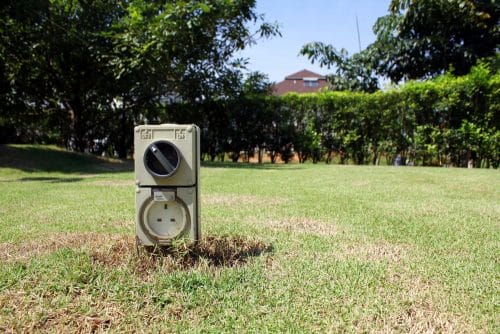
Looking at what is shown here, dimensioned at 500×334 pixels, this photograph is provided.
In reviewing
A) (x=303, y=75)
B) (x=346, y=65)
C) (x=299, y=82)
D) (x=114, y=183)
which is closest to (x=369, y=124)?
(x=346, y=65)

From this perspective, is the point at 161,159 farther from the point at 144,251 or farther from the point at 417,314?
the point at 417,314

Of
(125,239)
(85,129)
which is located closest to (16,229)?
(125,239)

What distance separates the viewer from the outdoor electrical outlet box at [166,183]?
2408 mm

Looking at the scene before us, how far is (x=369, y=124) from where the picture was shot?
41.0 ft

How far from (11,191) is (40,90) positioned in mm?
8787

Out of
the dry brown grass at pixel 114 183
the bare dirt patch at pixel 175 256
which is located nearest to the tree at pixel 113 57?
the dry brown grass at pixel 114 183

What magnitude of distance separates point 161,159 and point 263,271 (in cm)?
86

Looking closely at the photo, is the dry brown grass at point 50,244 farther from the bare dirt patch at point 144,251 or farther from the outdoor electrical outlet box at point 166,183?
the outdoor electrical outlet box at point 166,183

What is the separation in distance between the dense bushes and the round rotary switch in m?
10.4

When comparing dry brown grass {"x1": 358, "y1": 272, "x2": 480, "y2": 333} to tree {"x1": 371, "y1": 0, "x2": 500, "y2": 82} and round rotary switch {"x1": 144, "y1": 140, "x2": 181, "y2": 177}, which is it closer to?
round rotary switch {"x1": 144, "y1": 140, "x2": 181, "y2": 177}

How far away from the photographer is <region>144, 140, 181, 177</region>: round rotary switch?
93.8 inches

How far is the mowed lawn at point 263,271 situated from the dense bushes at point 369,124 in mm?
7359

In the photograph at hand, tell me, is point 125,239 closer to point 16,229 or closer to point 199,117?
point 16,229

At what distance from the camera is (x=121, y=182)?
708 centimetres
